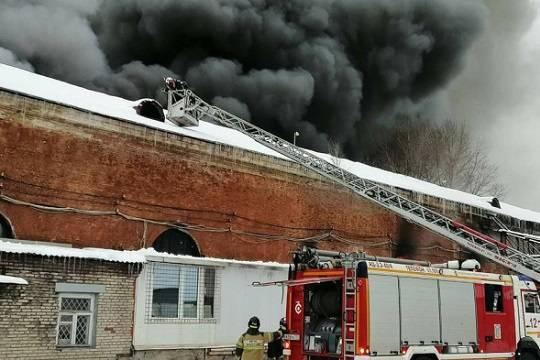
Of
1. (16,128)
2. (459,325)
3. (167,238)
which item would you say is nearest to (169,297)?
(167,238)

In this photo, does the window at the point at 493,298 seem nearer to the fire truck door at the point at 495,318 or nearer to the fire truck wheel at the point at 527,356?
the fire truck door at the point at 495,318

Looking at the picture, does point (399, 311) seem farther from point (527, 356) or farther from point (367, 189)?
point (367, 189)

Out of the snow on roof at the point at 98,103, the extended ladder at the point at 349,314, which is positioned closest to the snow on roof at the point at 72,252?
the snow on roof at the point at 98,103

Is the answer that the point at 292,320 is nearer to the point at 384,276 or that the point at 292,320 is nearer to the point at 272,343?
the point at 272,343

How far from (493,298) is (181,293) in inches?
244

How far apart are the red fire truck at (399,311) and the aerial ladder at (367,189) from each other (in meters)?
1.51

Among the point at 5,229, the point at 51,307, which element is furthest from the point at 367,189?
the point at 5,229

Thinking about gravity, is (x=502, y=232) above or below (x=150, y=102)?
below

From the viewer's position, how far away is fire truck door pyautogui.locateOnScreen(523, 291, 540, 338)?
1149 centimetres

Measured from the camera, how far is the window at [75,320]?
35.8ft

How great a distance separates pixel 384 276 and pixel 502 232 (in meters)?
14.7

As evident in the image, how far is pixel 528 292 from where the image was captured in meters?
11.8

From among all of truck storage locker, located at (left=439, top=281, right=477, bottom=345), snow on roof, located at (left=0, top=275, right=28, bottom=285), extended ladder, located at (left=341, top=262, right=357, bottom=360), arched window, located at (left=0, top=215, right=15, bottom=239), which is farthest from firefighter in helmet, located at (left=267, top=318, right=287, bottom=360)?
arched window, located at (left=0, top=215, right=15, bottom=239)

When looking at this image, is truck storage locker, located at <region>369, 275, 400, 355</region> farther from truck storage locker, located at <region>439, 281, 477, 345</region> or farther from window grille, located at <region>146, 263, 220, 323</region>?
window grille, located at <region>146, 263, 220, 323</region>
